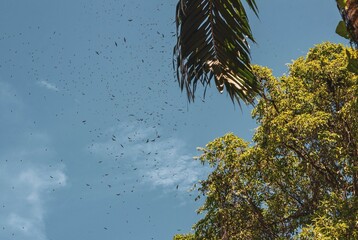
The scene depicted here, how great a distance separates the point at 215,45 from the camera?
442 centimetres

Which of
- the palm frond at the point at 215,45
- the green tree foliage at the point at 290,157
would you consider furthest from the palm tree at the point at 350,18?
the green tree foliage at the point at 290,157

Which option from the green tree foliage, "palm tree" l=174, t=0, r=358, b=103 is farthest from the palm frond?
the green tree foliage

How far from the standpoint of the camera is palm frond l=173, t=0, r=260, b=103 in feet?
13.7

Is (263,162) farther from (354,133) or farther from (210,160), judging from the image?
(354,133)

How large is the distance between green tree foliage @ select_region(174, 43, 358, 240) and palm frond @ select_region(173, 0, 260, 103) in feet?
30.8

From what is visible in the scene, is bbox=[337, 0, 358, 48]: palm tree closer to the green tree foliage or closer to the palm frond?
the palm frond

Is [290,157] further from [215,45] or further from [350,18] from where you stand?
[350,18]

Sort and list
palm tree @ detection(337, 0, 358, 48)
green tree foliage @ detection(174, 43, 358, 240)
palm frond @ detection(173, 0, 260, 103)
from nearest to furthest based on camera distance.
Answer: palm tree @ detection(337, 0, 358, 48)
palm frond @ detection(173, 0, 260, 103)
green tree foliage @ detection(174, 43, 358, 240)

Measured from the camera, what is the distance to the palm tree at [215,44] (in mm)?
4172

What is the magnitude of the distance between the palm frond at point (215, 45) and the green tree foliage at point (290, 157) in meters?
9.39

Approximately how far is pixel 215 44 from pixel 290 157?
1071 centimetres

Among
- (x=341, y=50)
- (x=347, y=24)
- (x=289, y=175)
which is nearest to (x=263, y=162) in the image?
(x=289, y=175)

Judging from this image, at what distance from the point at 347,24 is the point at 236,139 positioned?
13652 millimetres

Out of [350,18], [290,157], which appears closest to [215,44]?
[350,18]
